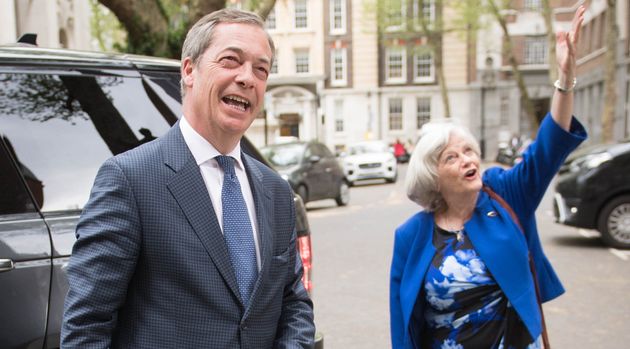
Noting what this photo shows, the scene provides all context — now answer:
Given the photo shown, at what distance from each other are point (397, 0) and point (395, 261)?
3349 cm

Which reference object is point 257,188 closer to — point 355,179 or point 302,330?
point 302,330

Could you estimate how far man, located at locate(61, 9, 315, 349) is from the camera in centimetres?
154

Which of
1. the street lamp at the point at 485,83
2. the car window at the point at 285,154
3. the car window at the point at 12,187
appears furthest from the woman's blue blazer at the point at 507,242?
the street lamp at the point at 485,83

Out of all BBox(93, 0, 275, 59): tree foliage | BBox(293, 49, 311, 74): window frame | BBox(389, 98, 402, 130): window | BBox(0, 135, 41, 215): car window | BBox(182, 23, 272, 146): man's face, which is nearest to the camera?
BBox(182, 23, 272, 146): man's face

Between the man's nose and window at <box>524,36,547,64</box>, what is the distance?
44.5m

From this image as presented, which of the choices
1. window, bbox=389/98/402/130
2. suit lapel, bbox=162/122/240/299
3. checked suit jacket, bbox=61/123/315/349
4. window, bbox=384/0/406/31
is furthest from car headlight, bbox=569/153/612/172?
window, bbox=389/98/402/130

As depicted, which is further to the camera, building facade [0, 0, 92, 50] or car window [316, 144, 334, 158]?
car window [316, 144, 334, 158]

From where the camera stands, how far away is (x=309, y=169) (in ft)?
50.3

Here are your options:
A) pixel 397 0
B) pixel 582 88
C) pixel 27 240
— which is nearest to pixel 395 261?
pixel 27 240

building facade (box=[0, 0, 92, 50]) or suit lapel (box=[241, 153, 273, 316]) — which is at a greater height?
building facade (box=[0, 0, 92, 50])

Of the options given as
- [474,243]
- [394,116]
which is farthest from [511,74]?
[474,243]

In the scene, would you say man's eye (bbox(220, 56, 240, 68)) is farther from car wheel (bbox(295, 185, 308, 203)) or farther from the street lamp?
the street lamp

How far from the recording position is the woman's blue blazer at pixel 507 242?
263 cm

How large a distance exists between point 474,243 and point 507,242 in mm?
138
